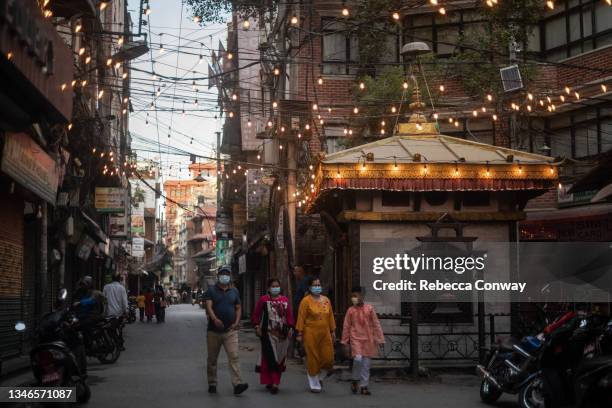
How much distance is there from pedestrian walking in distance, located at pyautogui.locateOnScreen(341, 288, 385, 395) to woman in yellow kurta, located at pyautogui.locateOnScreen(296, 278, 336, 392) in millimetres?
306

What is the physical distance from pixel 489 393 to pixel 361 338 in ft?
7.83

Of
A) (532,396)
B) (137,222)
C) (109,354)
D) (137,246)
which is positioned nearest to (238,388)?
(532,396)

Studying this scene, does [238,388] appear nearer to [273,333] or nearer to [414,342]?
[273,333]

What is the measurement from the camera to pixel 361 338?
44.6ft

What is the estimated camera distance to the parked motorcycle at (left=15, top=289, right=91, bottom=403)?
10.6 meters

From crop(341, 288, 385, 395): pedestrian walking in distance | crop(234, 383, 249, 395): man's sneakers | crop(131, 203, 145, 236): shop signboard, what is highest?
crop(131, 203, 145, 236): shop signboard

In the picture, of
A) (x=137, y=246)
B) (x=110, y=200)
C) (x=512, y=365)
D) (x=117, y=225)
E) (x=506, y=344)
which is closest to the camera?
(x=512, y=365)

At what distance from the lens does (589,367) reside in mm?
8281

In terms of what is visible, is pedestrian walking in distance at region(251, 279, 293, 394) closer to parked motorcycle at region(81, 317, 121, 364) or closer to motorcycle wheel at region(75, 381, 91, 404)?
motorcycle wheel at region(75, 381, 91, 404)

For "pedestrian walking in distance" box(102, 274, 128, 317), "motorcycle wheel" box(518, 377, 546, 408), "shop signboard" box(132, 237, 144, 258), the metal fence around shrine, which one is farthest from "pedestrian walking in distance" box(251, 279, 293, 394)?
"shop signboard" box(132, 237, 144, 258)

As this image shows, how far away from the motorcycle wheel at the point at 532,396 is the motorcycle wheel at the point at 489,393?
1.11m

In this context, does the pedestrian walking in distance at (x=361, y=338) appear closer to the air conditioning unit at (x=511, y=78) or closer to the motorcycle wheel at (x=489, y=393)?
the motorcycle wheel at (x=489, y=393)

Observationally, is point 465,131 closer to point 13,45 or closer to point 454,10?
point 454,10

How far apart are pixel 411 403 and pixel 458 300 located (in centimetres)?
455
